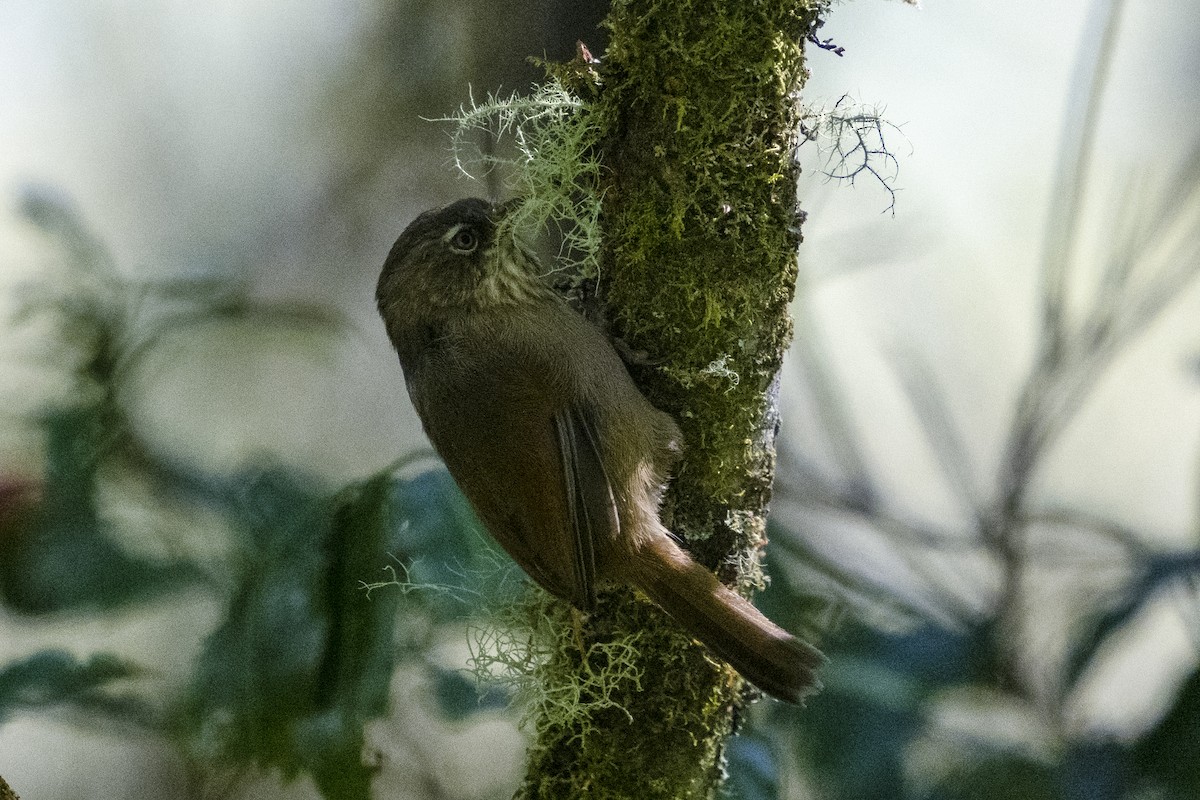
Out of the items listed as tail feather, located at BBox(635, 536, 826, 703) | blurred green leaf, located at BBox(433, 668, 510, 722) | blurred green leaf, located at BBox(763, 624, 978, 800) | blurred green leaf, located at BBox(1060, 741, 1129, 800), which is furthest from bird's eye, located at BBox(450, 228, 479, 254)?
blurred green leaf, located at BBox(1060, 741, 1129, 800)

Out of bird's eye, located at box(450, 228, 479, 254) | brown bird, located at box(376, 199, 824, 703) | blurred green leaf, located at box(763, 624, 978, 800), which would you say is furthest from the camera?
blurred green leaf, located at box(763, 624, 978, 800)

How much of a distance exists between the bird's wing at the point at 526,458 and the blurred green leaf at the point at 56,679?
1242mm

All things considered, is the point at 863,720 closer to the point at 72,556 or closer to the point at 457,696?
the point at 457,696

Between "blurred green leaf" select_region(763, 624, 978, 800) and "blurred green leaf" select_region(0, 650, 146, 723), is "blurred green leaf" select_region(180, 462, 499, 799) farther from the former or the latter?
"blurred green leaf" select_region(763, 624, 978, 800)

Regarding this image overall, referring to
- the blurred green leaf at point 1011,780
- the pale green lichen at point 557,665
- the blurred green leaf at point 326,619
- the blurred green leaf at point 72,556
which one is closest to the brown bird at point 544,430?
the pale green lichen at point 557,665

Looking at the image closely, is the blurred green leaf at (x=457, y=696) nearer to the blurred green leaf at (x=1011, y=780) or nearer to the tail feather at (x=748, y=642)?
the tail feather at (x=748, y=642)

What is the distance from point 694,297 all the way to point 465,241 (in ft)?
1.89

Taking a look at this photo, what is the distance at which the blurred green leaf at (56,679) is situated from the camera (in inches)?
97.3

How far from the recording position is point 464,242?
207cm

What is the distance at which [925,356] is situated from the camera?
3121 mm

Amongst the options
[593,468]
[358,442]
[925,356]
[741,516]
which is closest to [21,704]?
[358,442]

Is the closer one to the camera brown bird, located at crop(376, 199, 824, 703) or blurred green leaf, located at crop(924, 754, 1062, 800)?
brown bird, located at crop(376, 199, 824, 703)

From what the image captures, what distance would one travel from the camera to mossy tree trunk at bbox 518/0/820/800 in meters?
1.66

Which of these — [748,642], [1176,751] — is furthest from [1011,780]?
[748,642]
